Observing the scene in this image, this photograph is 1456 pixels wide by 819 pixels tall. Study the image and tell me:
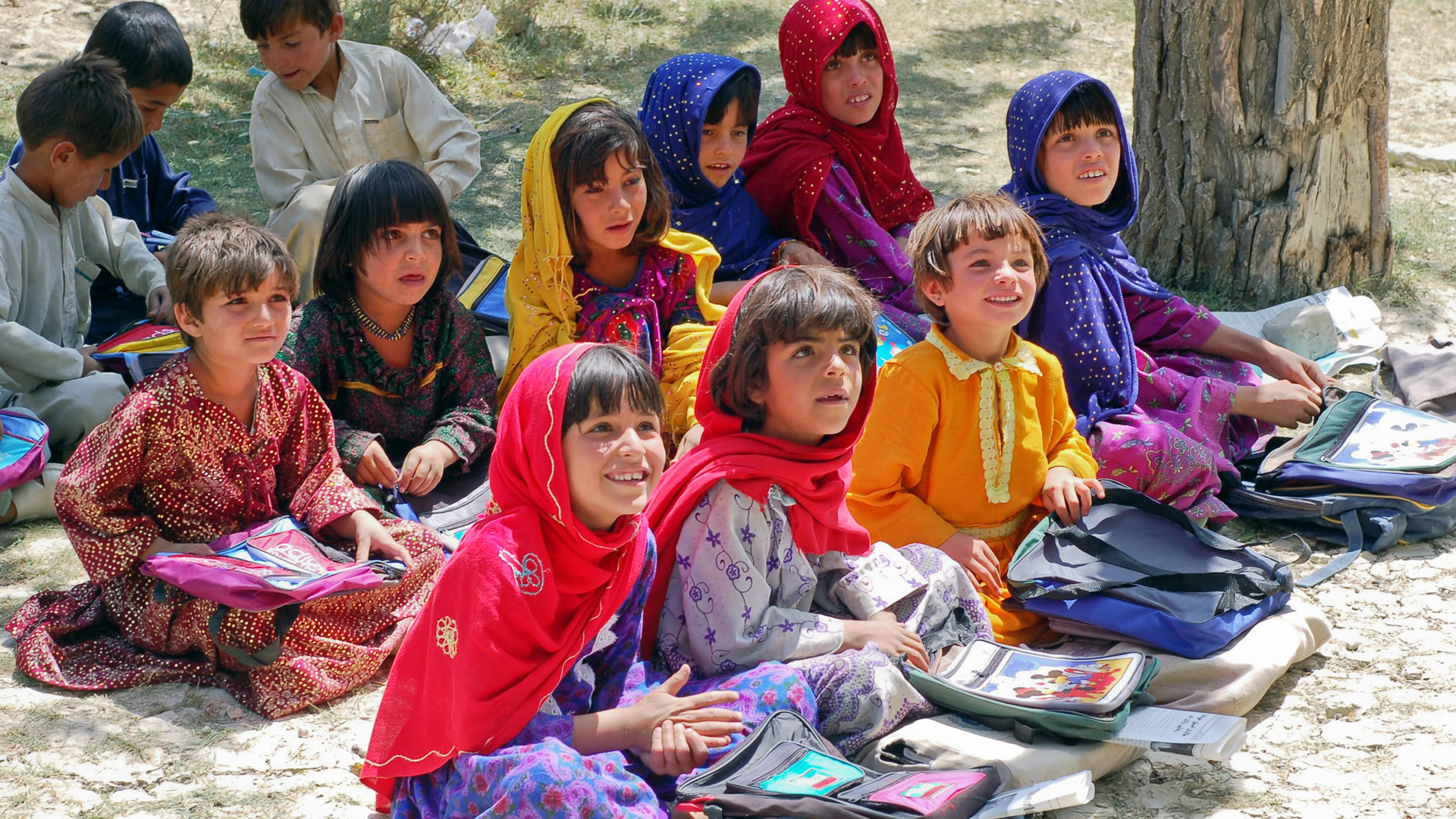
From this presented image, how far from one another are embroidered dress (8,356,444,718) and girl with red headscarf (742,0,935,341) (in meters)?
2.08

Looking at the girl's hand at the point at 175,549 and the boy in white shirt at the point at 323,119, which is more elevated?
the boy in white shirt at the point at 323,119

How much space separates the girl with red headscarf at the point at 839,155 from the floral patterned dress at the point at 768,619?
1874mm

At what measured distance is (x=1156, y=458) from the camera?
3.76m

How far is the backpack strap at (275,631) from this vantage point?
120 inches

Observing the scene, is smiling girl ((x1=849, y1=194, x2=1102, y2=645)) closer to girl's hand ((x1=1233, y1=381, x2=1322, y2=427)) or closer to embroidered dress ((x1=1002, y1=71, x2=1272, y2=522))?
embroidered dress ((x1=1002, y1=71, x2=1272, y2=522))

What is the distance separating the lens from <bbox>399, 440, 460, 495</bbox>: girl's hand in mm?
3646

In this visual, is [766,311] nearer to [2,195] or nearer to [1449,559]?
[1449,559]

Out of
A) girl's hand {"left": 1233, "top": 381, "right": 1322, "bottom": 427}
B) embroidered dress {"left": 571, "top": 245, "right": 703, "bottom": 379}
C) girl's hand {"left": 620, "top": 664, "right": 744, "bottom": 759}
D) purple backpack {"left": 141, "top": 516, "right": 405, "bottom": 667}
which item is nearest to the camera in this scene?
girl's hand {"left": 620, "top": 664, "right": 744, "bottom": 759}

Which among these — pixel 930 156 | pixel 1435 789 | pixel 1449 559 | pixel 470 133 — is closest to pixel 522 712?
pixel 1435 789

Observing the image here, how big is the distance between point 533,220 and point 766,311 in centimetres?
137

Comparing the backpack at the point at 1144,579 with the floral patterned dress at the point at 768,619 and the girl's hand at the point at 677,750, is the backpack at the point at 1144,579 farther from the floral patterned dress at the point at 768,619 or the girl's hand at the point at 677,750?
the girl's hand at the point at 677,750

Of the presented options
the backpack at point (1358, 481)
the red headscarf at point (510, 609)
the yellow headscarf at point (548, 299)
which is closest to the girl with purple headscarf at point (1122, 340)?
the backpack at point (1358, 481)

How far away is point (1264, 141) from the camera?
521 cm

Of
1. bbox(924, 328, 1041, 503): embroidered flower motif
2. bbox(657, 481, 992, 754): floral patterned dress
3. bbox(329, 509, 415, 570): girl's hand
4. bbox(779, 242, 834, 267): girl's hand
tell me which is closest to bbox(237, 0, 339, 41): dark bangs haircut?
bbox(779, 242, 834, 267): girl's hand
